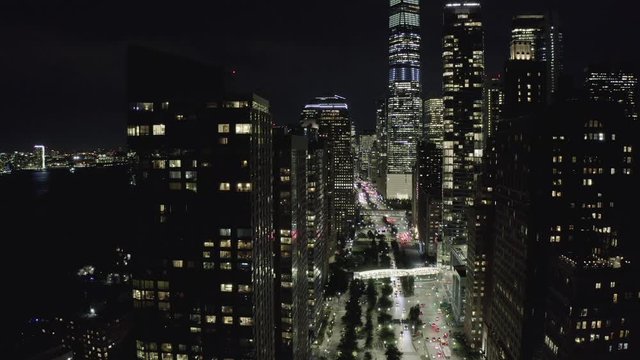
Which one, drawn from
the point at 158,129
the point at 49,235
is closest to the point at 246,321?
the point at 158,129

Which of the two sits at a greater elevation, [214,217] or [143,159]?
[143,159]

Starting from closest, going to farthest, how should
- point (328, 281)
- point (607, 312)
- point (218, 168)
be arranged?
point (218, 168) < point (607, 312) < point (328, 281)

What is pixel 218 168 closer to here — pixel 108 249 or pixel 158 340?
pixel 158 340

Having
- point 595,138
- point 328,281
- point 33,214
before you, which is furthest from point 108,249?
point 595,138

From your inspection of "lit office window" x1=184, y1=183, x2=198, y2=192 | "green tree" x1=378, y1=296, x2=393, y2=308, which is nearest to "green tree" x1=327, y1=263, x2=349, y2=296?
"green tree" x1=378, y1=296, x2=393, y2=308

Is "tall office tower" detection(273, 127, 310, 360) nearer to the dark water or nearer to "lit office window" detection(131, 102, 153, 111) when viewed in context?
"lit office window" detection(131, 102, 153, 111)
